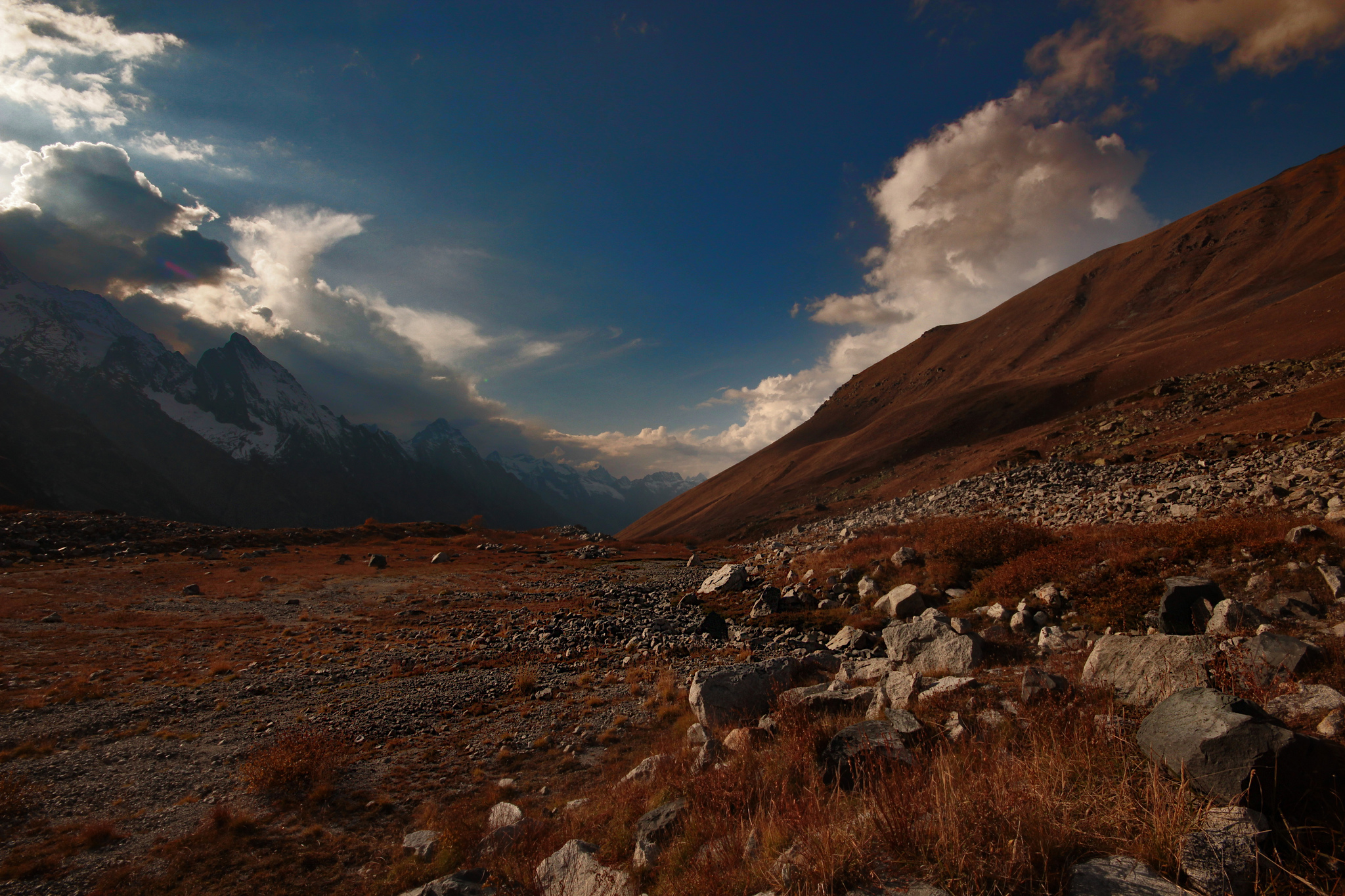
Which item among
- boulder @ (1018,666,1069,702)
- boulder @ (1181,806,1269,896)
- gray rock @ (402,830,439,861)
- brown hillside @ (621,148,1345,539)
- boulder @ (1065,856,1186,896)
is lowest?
gray rock @ (402,830,439,861)

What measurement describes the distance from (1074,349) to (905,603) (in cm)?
13227

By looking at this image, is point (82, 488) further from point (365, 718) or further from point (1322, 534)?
point (1322, 534)

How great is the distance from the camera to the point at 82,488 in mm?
188875

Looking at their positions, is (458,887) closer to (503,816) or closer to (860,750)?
(503,816)

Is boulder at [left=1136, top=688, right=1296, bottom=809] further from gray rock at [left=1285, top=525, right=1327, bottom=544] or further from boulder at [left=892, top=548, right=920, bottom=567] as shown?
boulder at [left=892, top=548, right=920, bottom=567]

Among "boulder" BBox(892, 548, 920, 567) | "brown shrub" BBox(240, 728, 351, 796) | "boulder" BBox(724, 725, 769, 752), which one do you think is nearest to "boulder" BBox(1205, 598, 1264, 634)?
"boulder" BBox(724, 725, 769, 752)

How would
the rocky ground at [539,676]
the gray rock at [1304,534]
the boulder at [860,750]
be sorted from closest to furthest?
the boulder at [860,750]
the rocky ground at [539,676]
the gray rock at [1304,534]

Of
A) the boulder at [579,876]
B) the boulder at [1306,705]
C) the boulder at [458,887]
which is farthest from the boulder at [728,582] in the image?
the boulder at [1306,705]

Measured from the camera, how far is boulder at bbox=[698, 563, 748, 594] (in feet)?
82.1

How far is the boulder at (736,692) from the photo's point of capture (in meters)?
9.45

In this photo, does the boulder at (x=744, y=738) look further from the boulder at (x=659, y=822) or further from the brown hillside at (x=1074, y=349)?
the brown hillside at (x=1074, y=349)

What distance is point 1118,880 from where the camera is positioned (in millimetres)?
3543

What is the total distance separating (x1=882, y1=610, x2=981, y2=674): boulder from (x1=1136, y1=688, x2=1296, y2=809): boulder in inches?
175

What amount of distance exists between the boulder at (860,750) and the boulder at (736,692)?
3.08 meters
